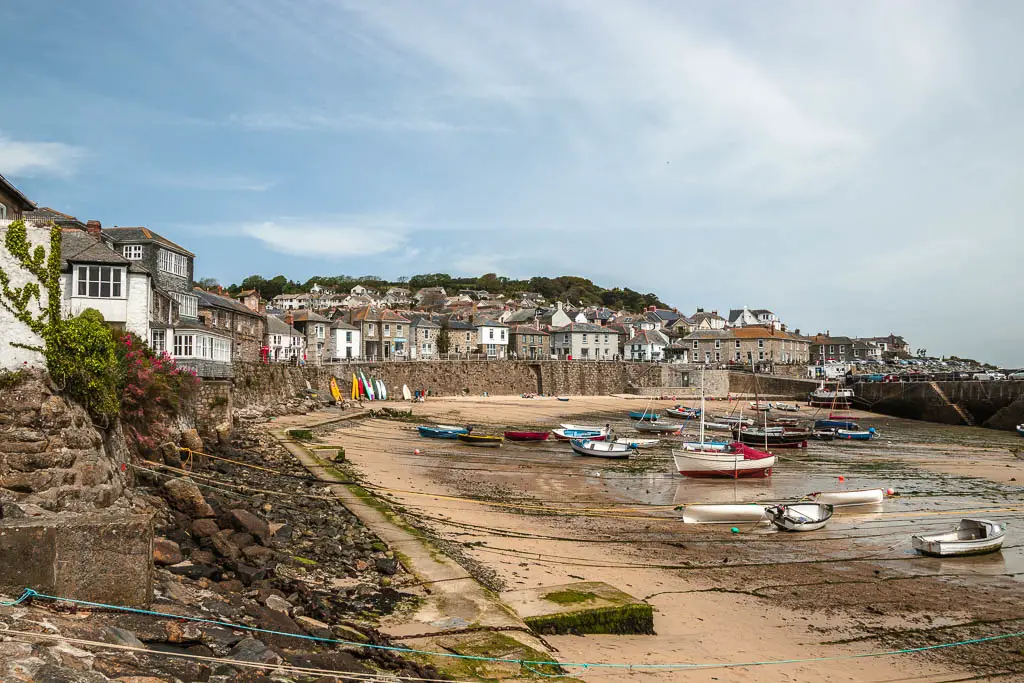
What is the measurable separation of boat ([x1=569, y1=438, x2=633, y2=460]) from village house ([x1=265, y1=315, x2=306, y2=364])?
4012 centimetres

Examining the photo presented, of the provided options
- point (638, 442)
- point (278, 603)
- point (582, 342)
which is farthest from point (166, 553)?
point (582, 342)

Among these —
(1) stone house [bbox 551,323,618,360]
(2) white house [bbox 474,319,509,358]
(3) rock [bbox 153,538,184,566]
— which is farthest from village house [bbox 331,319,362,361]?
(3) rock [bbox 153,538,184,566]

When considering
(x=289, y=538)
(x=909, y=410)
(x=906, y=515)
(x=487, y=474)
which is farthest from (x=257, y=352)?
(x=909, y=410)

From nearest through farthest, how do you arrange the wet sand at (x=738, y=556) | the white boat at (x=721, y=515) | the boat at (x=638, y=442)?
1. the wet sand at (x=738, y=556)
2. the white boat at (x=721, y=515)
3. the boat at (x=638, y=442)

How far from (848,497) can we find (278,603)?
22129 millimetres

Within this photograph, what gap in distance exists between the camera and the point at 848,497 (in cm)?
2538

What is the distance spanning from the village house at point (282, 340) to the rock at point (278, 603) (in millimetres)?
60292

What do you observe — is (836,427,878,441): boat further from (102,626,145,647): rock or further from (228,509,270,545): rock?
(102,626,145,647): rock

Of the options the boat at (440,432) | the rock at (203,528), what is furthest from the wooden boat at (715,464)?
the rock at (203,528)

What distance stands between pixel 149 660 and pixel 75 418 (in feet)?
27.6

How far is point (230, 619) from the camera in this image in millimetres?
9125

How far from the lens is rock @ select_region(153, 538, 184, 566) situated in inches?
441

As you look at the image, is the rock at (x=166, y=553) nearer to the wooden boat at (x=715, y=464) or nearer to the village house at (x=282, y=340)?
the wooden boat at (x=715, y=464)

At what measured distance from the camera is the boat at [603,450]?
123 feet
